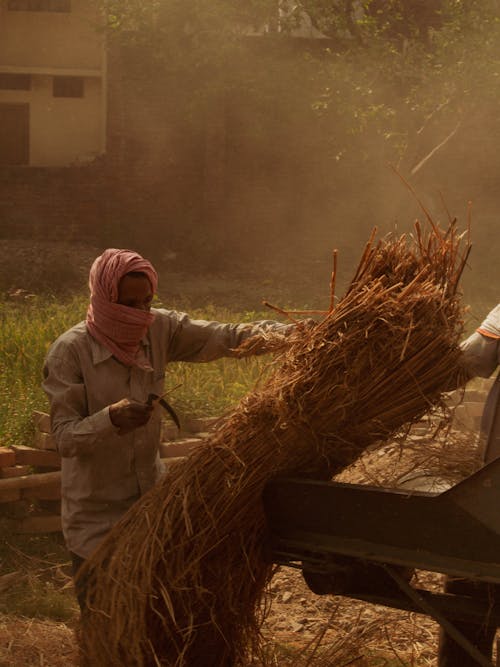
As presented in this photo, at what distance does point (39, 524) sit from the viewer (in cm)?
598

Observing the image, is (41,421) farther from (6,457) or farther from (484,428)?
(484,428)

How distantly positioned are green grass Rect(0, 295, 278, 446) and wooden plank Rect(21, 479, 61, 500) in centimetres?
40

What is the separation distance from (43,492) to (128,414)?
2808 mm

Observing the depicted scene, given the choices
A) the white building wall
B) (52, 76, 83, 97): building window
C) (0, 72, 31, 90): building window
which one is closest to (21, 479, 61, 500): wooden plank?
the white building wall

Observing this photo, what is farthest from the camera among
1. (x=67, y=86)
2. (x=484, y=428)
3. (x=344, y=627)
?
(x=67, y=86)

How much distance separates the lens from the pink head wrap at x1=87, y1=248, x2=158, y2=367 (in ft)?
11.9

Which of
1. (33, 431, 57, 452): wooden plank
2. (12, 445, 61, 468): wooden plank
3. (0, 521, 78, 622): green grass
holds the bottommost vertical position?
(0, 521, 78, 622): green grass

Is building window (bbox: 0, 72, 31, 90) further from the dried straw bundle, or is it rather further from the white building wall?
the dried straw bundle

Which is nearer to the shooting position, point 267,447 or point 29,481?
point 267,447

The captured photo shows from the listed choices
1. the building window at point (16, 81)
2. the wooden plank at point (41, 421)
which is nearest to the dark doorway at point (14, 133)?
the building window at point (16, 81)

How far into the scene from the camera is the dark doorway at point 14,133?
24.0m

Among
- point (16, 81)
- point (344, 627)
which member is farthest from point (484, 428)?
point (16, 81)

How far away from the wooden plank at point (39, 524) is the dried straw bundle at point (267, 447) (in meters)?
2.47

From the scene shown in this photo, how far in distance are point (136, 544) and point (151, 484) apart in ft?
1.38
